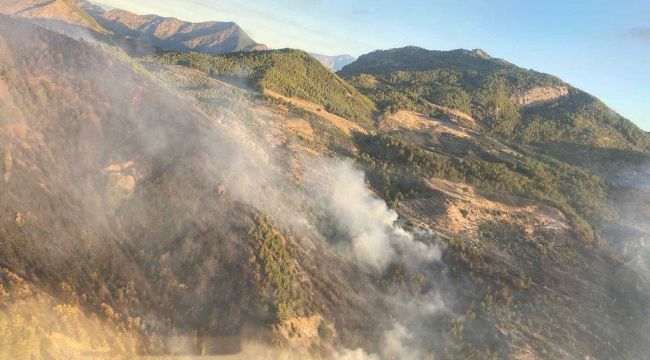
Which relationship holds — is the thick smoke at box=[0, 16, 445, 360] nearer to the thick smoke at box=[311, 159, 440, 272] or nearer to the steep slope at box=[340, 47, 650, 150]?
the thick smoke at box=[311, 159, 440, 272]

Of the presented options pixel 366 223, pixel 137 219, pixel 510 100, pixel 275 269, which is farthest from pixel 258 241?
pixel 510 100

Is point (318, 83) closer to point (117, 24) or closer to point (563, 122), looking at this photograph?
point (563, 122)

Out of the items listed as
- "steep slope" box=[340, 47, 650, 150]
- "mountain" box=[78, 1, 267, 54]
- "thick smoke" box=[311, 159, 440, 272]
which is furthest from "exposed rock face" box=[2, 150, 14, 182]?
"mountain" box=[78, 1, 267, 54]

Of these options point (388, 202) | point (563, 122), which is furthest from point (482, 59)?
point (388, 202)

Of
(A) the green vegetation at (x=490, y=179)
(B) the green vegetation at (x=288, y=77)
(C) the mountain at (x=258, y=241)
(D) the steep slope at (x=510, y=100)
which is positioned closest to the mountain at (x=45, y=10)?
(B) the green vegetation at (x=288, y=77)

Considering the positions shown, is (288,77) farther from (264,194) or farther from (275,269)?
(275,269)
